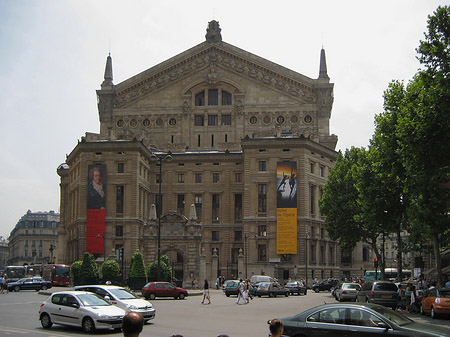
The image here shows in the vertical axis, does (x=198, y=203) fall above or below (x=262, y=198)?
below

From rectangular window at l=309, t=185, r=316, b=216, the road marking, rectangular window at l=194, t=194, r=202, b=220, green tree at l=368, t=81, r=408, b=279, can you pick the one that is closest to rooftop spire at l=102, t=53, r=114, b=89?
rectangular window at l=194, t=194, r=202, b=220

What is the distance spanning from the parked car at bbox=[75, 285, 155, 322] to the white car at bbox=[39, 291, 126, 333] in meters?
1.92

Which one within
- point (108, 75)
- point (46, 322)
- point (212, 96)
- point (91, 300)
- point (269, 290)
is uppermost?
point (108, 75)

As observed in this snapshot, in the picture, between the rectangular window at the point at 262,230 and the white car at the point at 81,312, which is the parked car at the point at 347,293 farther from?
the rectangular window at the point at 262,230

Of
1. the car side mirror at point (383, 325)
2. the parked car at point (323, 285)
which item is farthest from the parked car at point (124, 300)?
the parked car at point (323, 285)

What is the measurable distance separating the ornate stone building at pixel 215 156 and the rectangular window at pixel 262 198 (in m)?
0.13

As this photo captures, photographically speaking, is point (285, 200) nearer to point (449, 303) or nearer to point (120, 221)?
point (120, 221)

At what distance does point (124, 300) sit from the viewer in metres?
28.3

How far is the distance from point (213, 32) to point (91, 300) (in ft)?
237

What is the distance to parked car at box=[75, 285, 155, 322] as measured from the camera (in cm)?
2761

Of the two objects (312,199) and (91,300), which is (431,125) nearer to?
(91,300)

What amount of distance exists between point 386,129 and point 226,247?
4493 centimetres

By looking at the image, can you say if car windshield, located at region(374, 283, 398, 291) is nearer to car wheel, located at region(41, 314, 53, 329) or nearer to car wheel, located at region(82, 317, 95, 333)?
car wheel, located at region(82, 317, 95, 333)

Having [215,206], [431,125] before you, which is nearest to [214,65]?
[215,206]
